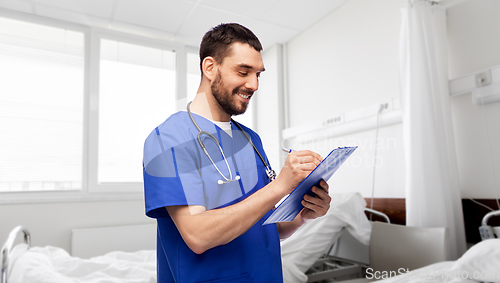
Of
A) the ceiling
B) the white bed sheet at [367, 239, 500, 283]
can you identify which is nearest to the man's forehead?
the ceiling

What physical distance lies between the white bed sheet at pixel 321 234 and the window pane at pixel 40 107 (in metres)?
2.18

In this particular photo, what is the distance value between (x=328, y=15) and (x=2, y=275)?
282cm

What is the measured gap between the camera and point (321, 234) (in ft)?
7.00

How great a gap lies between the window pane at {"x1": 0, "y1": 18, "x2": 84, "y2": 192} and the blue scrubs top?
9.03ft

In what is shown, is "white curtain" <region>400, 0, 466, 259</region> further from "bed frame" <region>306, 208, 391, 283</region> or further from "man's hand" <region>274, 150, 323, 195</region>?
"man's hand" <region>274, 150, 323, 195</region>

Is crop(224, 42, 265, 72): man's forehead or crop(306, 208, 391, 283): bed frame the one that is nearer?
crop(224, 42, 265, 72): man's forehead

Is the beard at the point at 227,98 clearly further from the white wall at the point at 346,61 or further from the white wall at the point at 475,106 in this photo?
the white wall at the point at 346,61

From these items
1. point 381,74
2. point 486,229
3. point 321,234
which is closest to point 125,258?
point 321,234

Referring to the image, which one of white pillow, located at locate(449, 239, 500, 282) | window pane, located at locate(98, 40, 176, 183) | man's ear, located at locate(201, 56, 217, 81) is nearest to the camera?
man's ear, located at locate(201, 56, 217, 81)

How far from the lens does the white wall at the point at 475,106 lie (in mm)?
1900

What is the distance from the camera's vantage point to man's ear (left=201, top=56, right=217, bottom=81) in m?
0.67

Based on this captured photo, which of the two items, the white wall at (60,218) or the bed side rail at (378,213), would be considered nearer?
the bed side rail at (378,213)

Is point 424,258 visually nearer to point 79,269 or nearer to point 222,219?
point 222,219

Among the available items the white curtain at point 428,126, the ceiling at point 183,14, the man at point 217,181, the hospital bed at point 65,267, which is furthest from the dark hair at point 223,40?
the white curtain at point 428,126
